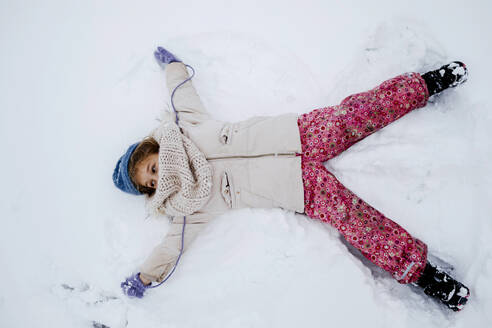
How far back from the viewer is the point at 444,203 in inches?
56.4

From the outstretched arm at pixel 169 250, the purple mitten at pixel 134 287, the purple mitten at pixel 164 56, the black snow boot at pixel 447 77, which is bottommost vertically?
the purple mitten at pixel 134 287

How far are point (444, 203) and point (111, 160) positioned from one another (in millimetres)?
1893

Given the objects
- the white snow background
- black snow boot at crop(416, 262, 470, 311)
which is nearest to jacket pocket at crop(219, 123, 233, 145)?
the white snow background

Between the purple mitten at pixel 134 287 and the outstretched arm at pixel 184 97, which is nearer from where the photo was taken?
the purple mitten at pixel 134 287

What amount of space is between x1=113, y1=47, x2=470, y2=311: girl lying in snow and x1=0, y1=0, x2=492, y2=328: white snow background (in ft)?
0.40

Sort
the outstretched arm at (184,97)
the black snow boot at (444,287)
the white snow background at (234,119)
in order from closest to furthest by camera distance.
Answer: the black snow boot at (444,287), the white snow background at (234,119), the outstretched arm at (184,97)

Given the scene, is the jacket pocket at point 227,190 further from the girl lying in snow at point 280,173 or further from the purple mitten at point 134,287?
the purple mitten at point 134,287

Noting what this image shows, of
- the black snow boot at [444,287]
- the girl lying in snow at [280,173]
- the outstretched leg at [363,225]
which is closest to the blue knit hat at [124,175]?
the girl lying in snow at [280,173]

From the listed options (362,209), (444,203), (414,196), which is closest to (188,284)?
(362,209)

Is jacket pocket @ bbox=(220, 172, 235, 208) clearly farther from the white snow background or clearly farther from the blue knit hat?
the blue knit hat

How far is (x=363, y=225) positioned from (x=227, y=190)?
0.70 m

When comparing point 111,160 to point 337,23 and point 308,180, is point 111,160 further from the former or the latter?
point 337,23

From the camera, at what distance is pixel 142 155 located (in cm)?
149

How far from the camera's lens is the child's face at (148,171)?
1472 millimetres
